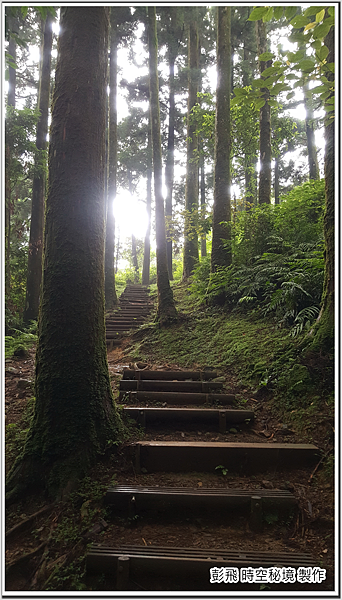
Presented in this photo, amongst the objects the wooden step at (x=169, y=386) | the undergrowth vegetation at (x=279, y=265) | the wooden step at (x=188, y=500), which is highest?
the undergrowth vegetation at (x=279, y=265)

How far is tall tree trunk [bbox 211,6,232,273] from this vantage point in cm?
837

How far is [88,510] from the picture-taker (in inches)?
104

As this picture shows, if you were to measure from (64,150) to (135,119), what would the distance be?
19682 mm

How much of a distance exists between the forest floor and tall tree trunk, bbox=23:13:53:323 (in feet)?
18.9

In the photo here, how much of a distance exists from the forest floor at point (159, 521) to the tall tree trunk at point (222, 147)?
5.43 m

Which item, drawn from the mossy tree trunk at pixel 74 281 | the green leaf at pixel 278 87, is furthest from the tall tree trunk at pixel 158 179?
the green leaf at pixel 278 87

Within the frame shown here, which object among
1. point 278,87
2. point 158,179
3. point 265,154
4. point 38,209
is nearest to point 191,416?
point 278,87

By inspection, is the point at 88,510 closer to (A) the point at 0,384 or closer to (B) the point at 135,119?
(A) the point at 0,384

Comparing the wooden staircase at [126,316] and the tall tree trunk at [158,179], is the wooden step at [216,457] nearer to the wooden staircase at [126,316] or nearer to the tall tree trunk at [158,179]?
the tall tree trunk at [158,179]

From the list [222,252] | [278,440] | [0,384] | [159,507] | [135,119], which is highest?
[135,119]

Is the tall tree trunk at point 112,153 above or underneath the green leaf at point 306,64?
above

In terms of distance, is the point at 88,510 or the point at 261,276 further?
the point at 261,276

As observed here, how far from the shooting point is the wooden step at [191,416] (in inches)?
155
